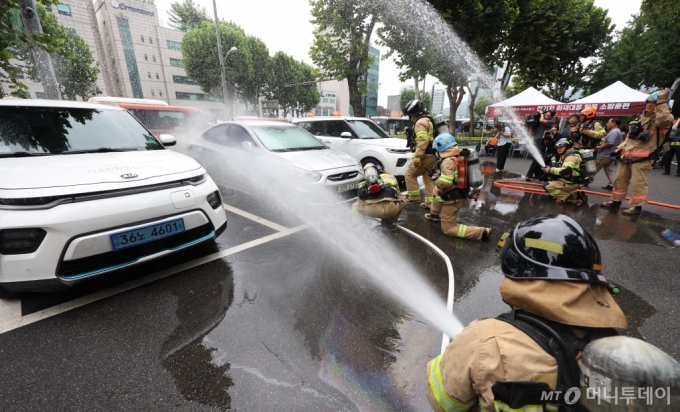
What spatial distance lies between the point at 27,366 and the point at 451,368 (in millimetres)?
2754

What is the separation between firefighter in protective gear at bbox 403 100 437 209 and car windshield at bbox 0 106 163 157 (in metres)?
4.02

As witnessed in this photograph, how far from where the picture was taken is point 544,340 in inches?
39.8

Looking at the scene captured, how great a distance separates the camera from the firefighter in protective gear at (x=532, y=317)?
0.98 metres

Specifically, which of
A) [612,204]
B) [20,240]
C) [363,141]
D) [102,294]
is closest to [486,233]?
[612,204]

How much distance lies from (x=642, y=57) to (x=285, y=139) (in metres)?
34.0

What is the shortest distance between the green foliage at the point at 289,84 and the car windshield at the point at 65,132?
3600cm

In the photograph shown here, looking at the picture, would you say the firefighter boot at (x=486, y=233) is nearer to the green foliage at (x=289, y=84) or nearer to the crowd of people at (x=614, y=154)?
the crowd of people at (x=614, y=154)

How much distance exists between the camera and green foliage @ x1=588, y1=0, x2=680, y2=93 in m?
23.2

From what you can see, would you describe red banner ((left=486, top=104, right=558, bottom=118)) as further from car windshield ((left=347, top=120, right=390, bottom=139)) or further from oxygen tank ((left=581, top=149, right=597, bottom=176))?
car windshield ((left=347, top=120, right=390, bottom=139))

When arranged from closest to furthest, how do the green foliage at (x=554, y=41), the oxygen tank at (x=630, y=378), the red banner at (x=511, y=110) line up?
the oxygen tank at (x=630, y=378) < the red banner at (x=511, y=110) < the green foliage at (x=554, y=41)

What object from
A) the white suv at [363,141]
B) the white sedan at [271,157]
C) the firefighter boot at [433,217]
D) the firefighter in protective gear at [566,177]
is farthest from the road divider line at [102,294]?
the firefighter in protective gear at [566,177]

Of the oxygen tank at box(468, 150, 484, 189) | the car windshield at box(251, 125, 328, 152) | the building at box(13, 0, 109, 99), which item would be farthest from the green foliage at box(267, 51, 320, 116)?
the oxygen tank at box(468, 150, 484, 189)

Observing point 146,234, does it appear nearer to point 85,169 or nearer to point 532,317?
point 85,169

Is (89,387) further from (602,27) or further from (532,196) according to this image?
(602,27)
